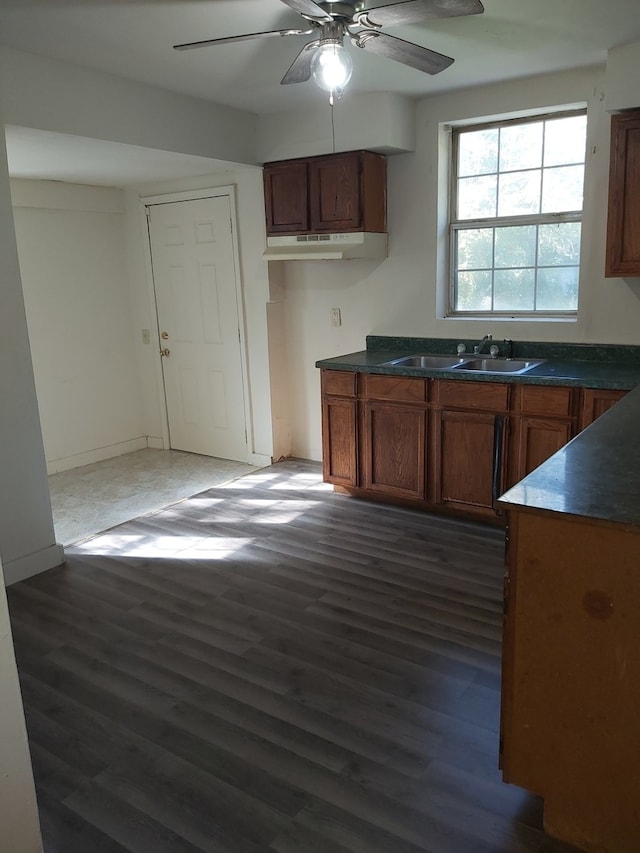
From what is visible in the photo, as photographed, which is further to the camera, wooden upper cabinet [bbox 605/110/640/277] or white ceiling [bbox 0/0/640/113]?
wooden upper cabinet [bbox 605/110/640/277]

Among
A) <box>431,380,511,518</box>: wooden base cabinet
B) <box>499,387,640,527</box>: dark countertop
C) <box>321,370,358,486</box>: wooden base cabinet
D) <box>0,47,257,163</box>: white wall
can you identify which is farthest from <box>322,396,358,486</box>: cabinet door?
<box>499,387,640,527</box>: dark countertop

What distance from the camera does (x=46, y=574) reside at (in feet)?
11.1

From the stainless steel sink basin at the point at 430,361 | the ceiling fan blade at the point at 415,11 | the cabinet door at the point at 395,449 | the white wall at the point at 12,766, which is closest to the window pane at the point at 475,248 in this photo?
the stainless steel sink basin at the point at 430,361

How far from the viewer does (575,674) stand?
163cm

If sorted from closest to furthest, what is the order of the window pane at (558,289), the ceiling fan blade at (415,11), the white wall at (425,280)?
the ceiling fan blade at (415,11) < the white wall at (425,280) < the window pane at (558,289)

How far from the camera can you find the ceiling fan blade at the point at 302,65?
2.54 meters

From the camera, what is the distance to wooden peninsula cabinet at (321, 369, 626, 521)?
11.3 ft

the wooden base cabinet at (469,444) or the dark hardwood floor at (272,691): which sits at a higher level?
the wooden base cabinet at (469,444)

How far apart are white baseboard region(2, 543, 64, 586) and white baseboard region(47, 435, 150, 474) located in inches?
71.9

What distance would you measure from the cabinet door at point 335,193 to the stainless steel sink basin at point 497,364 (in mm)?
1093

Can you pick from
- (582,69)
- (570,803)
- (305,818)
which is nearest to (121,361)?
(582,69)

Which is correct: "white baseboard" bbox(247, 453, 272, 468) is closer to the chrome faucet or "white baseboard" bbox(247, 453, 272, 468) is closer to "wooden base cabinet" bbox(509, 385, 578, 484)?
the chrome faucet

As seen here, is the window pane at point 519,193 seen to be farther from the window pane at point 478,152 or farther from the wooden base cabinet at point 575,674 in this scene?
the wooden base cabinet at point 575,674

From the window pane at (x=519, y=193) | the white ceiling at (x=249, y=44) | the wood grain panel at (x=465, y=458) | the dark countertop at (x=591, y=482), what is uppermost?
the white ceiling at (x=249, y=44)
